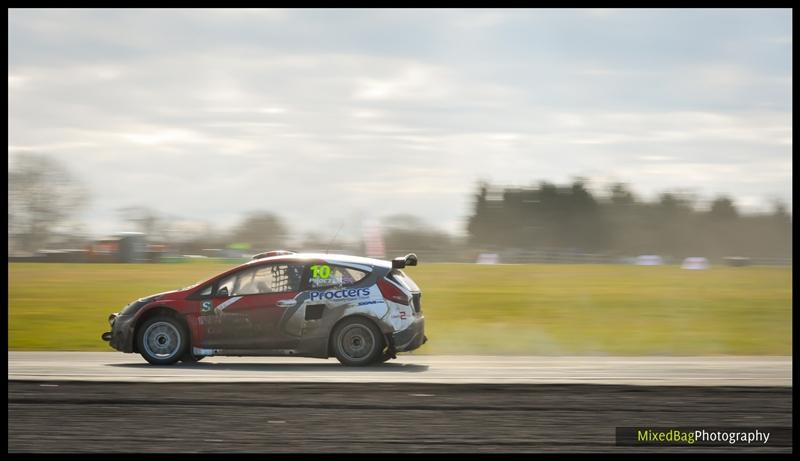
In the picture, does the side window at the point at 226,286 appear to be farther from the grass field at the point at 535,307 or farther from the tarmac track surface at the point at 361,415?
the grass field at the point at 535,307

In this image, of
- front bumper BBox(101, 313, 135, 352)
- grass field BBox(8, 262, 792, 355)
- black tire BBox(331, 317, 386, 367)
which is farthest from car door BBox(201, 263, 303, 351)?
grass field BBox(8, 262, 792, 355)

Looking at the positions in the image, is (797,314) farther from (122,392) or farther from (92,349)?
(92,349)

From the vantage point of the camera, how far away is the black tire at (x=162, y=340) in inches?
526

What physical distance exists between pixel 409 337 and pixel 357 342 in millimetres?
632

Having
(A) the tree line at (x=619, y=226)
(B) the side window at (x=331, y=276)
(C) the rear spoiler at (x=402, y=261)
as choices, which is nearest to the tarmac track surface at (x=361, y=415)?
(B) the side window at (x=331, y=276)

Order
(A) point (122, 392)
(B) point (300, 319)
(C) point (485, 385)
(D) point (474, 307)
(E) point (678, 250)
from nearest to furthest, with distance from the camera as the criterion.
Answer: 1. (A) point (122, 392)
2. (C) point (485, 385)
3. (B) point (300, 319)
4. (D) point (474, 307)
5. (E) point (678, 250)

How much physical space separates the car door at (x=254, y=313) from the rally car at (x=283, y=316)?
0.01 metres

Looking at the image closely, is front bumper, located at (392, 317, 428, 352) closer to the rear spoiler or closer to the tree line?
the rear spoiler

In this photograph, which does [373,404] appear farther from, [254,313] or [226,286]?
[226,286]

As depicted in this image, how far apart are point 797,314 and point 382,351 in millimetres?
5361

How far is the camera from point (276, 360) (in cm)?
1437

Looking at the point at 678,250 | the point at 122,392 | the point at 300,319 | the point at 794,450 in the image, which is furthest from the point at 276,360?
the point at 678,250

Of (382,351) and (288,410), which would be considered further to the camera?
(382,351)

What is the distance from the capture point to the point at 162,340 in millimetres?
13422
